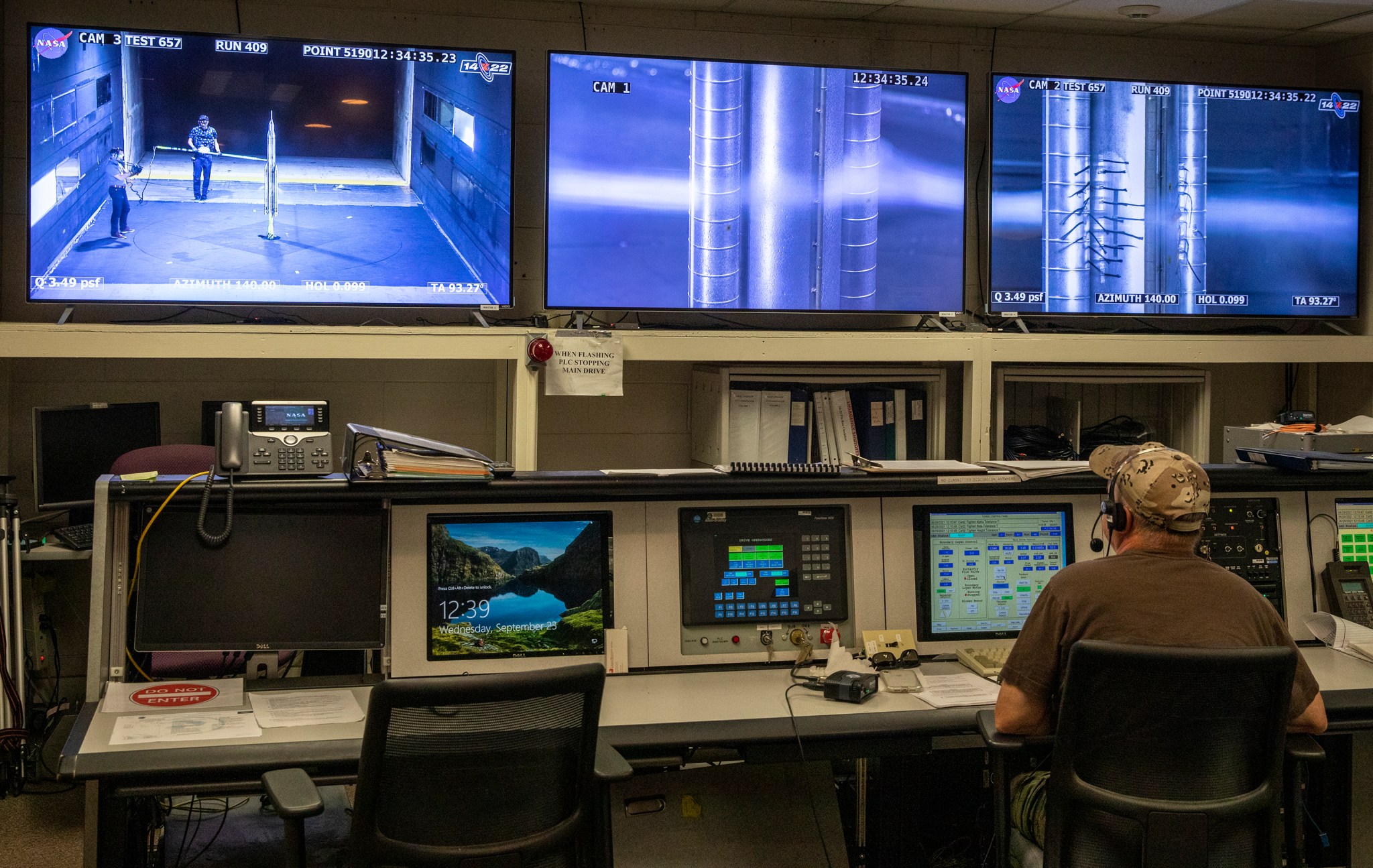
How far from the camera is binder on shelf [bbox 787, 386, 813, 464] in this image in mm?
4238

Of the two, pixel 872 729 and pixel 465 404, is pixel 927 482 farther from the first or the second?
pixel 465 404

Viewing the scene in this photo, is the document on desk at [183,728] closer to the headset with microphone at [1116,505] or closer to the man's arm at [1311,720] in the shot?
the man's arm at [1311,720]

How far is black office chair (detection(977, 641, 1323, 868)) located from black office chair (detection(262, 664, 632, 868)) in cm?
77

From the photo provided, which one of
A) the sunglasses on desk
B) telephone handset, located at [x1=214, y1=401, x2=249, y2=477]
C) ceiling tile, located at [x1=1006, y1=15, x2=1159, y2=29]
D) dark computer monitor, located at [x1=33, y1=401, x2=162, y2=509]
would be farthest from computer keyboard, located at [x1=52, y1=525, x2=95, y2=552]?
ceiling tile, located at [x1=1006, y1=15, x2=1159, y2=29]

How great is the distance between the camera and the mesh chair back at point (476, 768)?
1710 mm

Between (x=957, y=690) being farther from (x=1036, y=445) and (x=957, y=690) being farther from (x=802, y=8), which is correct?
(x=802, y=8)

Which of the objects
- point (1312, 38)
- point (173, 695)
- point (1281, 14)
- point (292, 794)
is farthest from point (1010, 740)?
point (1312, 38)

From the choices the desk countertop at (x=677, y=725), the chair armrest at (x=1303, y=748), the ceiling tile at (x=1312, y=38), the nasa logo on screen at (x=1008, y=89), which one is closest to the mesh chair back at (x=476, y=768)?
the desk countertop at (x=677, y=725)

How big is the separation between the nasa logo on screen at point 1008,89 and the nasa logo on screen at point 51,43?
3.15 meters

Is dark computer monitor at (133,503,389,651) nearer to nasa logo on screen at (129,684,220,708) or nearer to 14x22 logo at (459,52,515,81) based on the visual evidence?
nasa logo on screen at (129,684,220,708)

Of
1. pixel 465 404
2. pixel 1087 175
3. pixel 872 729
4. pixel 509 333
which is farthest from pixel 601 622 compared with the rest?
pixel 1087 175

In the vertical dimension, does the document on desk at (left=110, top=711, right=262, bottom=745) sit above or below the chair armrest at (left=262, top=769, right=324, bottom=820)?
above

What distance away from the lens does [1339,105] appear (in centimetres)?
454

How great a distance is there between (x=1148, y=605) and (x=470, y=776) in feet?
3.70
